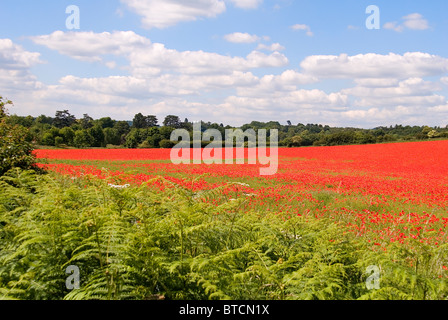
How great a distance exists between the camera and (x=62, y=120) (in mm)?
119000

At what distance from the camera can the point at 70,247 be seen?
2.92 metres

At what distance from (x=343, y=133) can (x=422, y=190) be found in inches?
2069

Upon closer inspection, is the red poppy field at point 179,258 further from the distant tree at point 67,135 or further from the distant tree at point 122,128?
the distant tree at point 122,128


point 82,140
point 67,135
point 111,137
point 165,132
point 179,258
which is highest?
point 165,132

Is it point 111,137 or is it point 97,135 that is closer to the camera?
point 97,135

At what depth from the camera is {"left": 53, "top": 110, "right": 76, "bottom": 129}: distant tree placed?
117387 millimetres

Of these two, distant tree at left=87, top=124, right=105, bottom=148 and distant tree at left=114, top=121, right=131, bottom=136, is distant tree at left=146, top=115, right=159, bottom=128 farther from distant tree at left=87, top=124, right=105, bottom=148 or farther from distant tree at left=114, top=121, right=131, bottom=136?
distant tree at left=87, top=124, right=105, bottom=148

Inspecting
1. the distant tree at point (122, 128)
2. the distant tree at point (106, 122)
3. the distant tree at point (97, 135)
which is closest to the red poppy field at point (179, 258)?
the distant tree at point (97, 135)

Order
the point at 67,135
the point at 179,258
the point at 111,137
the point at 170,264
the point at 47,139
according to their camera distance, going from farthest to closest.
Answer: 1. the point at 111,137
2. the point at 67,135
3. the point at 47,139
4. the point at 179,258
5. the point at 170,264

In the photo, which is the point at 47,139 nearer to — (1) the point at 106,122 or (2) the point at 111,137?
(2) the point at 111,137

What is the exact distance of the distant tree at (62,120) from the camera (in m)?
117

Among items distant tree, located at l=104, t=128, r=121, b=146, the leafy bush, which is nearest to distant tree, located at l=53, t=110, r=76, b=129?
distant tree, located at l=104, t=128, r=121, b=146

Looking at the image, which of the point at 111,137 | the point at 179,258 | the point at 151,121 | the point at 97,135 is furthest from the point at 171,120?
the point at 179,258
